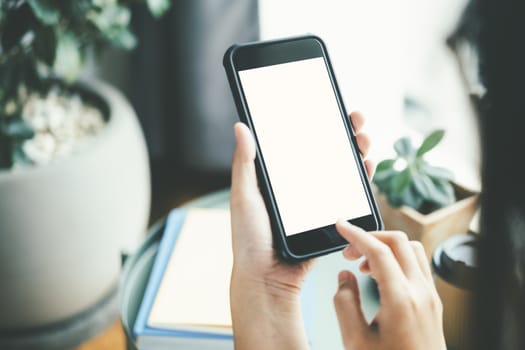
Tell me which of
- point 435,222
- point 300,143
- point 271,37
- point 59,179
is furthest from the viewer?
point 271,37

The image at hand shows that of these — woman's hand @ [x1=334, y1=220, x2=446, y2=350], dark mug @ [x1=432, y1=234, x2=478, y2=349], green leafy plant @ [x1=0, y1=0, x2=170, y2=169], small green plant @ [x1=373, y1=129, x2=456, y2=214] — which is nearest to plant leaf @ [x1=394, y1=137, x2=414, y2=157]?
small green plant @ [x1=373, y1=129, x2=456, y2=214]

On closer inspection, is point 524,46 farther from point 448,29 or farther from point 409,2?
point 448,29

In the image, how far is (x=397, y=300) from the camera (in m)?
0.43

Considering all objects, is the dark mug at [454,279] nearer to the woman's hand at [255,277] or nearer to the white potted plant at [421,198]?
the white potted plant at [421,198]

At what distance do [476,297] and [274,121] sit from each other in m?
0.33

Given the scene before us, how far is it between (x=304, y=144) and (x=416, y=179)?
206 millimetres

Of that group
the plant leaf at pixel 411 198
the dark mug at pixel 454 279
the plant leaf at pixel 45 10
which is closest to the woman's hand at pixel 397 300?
the dark mug at pixel 454 279

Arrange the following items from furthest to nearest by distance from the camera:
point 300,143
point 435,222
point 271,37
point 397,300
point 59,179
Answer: point 271,37 < point 59,179 < point 435,222 < point 300,143 < point 397,300

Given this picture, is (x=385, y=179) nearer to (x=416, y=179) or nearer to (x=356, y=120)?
(x=416, y=179)

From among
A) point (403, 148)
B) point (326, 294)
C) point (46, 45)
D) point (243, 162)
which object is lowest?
point (326, 294)

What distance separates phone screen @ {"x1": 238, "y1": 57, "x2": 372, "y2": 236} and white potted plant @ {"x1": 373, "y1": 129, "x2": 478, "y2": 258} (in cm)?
14

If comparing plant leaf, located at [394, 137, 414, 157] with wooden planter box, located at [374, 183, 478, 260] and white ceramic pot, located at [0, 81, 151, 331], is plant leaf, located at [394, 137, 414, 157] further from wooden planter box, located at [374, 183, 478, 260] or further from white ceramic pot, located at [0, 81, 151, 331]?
white ceramic pot, located at [0, 81, 151, 331]

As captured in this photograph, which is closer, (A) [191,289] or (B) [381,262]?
(B) [381,262]

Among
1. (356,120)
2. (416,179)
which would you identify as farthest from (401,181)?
(356,120)
